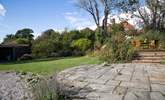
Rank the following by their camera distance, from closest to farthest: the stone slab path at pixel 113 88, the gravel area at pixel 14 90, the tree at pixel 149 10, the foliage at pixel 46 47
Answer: the stone slab path at pixel 113 88 → the gravel area at pixel 14 90 → the tree at pixel 149 10 → the foliage at pixel 46 47

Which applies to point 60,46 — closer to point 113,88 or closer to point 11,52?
point 11,52

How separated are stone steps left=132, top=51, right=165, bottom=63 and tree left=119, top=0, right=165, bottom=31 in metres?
11.3

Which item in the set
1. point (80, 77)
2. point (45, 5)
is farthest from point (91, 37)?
point (80, 77)

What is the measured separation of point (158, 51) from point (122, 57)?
2.37 metres

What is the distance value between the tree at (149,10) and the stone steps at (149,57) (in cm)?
1126

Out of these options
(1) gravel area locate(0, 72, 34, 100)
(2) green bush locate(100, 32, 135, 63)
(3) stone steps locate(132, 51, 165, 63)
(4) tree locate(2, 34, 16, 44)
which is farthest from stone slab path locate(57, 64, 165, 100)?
(4) tree locate(2, 34, 16, 44)

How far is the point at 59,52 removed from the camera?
25297 millimetres

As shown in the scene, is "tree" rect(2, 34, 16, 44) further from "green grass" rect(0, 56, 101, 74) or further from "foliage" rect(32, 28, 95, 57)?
"green grass" rect(0, 56, 101, 74)

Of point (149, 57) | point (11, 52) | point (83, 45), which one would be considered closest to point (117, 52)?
point (149, 57)

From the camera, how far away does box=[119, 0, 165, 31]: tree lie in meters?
23.8

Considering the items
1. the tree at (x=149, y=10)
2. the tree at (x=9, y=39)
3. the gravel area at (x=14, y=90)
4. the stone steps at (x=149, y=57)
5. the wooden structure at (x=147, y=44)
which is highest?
the tree at (x=149, y=10)

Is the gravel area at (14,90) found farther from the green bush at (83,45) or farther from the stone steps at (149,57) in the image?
the green bush at (83,45)

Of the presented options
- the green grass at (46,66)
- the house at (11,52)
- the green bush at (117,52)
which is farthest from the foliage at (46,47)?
the green bush at (117,52)

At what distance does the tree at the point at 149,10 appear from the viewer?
23.8 metres
